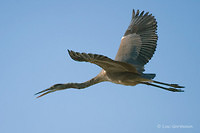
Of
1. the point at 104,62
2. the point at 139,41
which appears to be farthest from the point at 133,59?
the point at 104,62

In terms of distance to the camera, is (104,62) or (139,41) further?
(139,41)

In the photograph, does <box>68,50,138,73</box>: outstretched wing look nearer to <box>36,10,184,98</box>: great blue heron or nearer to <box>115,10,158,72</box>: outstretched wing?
<box>36,10,184,98</box>: great blue heron

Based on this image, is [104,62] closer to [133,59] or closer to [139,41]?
[133,59]

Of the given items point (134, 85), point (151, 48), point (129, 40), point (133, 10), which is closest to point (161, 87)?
point (134, 85)

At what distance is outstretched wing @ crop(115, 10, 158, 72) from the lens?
6.96 meters

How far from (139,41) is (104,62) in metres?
2.25

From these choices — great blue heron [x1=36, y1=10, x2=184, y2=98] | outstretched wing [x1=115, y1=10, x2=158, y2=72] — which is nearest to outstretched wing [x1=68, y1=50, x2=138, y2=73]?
great blue heron [x1=36, y1=10, x2=184, y2=98]

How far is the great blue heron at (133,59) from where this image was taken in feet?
19.0

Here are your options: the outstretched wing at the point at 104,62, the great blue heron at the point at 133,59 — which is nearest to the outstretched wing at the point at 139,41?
the great blue heron at the point at 133,59

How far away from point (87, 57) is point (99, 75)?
1.85 m

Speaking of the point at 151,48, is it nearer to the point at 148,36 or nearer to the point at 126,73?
the point at 148,36

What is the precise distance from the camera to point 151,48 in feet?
23.5

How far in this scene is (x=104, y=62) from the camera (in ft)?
17.6

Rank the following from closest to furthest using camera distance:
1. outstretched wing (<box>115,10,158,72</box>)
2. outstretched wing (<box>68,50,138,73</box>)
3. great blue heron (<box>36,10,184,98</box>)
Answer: outstretched wing (<box>68,50,138,73</box>)
great blue heron (<box>36,10,184,98</box>)
outstretched wing (<box>115,10,158,72</box>)
